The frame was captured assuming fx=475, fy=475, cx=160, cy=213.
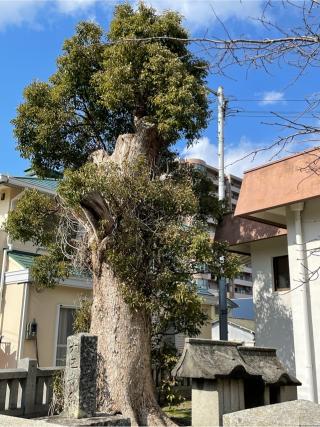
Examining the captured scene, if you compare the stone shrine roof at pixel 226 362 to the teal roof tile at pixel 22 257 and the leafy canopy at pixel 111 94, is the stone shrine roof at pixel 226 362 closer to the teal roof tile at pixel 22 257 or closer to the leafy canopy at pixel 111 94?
the leafy canopy at pixel 111 94

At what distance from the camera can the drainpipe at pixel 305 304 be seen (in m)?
9.76

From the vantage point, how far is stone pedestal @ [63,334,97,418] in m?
6.52

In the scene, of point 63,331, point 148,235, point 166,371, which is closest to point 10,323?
point 63,331

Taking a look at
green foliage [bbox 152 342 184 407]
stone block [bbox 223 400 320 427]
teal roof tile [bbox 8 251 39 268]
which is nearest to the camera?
stone block [bbox 223 400 320 427]

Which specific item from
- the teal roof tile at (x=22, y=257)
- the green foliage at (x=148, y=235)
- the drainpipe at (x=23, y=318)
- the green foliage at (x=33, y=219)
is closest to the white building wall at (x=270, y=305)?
the green foliage at (x=148, y=235)

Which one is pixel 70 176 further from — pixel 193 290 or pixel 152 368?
pixel 152 368

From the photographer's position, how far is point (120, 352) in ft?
30.8

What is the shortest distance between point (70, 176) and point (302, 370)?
6200 millimetres

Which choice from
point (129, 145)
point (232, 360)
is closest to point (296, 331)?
point (232, 360)

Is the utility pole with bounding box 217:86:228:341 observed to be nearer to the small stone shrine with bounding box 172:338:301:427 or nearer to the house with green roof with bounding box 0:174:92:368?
the house with green roof with bounding box 0:174:92:368

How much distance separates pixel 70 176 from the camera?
9.05 meters

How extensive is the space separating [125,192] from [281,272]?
5.87 metres

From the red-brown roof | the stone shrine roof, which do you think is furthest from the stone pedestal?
the red-brown roof

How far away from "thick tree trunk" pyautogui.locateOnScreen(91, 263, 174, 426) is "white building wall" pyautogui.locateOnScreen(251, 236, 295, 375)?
431cm
